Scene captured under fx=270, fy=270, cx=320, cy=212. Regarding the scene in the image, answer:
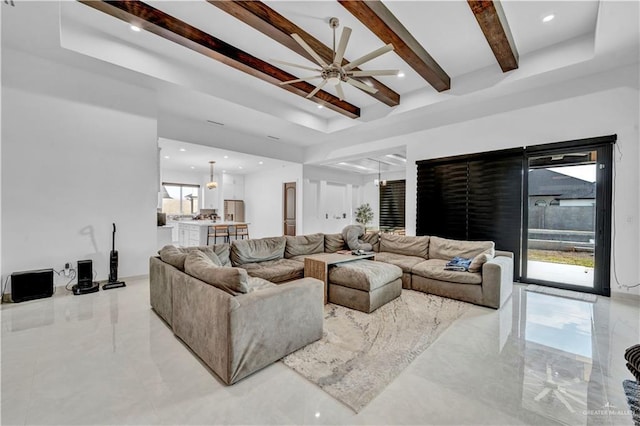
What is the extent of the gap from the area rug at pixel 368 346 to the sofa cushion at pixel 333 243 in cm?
181

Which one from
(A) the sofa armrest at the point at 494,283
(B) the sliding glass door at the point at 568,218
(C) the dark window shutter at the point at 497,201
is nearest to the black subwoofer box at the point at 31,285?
(A) the sofa armrest at the point at 494,283

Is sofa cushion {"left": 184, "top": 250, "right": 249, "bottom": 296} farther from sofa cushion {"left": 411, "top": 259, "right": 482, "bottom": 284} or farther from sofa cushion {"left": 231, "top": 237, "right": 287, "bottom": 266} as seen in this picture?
sofa cushion {"left": 411, "top": 259, "right": 482, "bottom": 284}

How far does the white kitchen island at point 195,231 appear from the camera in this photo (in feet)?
25.3

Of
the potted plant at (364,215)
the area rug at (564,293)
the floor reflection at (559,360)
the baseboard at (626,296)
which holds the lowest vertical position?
the floor reflection at (559,360)

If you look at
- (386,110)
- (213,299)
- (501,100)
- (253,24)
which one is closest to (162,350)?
(213,299)

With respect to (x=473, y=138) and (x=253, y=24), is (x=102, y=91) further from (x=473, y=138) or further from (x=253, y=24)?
(x=473, y=138)

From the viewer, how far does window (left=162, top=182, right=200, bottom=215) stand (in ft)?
36.7

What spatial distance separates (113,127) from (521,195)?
22.6 ft

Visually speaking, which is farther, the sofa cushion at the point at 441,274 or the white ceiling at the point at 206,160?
the white ceiling at the point at 206,160

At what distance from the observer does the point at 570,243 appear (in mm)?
4414

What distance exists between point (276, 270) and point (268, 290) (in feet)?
5.60

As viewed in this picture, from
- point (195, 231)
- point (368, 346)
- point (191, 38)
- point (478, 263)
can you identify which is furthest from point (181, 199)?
point (478, 263)

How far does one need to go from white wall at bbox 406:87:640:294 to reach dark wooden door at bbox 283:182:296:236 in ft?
18.4

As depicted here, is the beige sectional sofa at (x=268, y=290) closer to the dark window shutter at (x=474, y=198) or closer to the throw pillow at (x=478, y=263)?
the throw pillow at (x=478, y=263)
